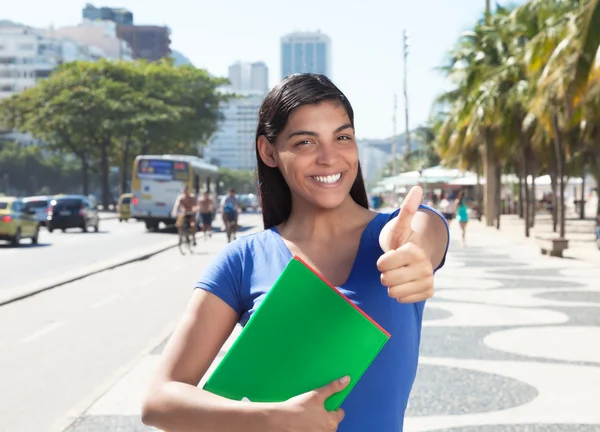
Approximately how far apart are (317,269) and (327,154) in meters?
0.26

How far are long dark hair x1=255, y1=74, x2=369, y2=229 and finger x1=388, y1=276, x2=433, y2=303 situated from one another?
55 cm

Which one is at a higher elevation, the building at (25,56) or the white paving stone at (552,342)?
the building at (25,56)

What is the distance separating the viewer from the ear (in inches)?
98.1

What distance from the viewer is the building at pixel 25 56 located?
162 m

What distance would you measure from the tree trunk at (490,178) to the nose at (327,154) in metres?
43.8

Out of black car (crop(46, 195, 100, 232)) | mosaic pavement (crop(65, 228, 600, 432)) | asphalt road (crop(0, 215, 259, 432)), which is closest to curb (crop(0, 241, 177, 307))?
asphalt road (crop(0, 215, 259, 432))

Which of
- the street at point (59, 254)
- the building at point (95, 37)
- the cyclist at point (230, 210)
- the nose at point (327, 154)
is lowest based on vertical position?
the street at point (59, 254)

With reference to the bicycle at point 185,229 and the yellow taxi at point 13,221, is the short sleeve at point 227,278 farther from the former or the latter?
the yellow taxi at point 13,221

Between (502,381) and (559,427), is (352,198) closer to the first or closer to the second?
(559,427)

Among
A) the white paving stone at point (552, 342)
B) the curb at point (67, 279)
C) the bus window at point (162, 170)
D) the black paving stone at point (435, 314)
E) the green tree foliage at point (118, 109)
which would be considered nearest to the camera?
the white paving stone at point (552, 342)

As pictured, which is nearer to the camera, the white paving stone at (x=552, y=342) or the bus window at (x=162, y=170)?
the white paving stone at (x=552, y=342)

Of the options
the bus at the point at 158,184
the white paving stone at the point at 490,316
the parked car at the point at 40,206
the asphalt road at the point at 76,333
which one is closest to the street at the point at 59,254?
the asphalt road at the point at 76,333

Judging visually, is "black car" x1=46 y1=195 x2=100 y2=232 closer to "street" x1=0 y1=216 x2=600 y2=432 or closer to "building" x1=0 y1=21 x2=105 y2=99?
"street" x1=0 y1=216 x2=600 y2=432

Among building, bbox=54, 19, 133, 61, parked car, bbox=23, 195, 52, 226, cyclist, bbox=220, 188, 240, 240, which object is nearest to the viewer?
cyclist, bbox=220, 188, 240, 240
